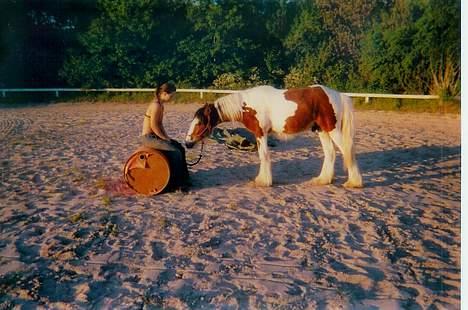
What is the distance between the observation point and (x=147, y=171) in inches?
213

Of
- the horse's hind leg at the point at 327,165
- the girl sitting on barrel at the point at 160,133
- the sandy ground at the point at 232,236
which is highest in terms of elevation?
the girl sitting on barrel at the point at 160,133

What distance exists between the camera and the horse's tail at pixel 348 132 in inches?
226

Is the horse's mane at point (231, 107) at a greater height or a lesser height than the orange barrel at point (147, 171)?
greater

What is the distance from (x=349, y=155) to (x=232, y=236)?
8.12 ft

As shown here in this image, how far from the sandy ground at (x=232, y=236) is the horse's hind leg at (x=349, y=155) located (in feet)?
0.79

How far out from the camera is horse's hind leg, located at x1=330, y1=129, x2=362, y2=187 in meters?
5.75

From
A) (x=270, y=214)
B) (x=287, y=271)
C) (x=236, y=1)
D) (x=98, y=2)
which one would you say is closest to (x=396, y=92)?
(x=236, y=1)

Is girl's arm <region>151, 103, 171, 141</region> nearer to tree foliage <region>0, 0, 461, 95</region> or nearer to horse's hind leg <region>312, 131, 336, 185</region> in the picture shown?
horse's hind leg <region>312, 131, 336, 185</region>

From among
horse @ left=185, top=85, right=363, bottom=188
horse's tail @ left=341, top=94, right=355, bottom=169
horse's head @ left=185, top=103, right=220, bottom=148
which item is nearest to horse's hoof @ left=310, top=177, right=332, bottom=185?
horse @ left=185, top=85, right=363, bottom=188

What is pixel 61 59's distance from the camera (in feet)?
62.2

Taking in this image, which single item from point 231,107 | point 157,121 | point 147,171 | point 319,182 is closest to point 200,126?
point 231,107

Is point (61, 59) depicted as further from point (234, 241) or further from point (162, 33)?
point (234, 241)

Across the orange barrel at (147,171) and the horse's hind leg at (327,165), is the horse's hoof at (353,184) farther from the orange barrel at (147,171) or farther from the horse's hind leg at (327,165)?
the orange barrel at (147,171)

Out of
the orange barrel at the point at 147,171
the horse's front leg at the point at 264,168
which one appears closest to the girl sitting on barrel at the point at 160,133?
the orange barrel at the point at 147,171
